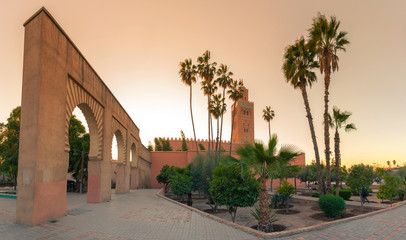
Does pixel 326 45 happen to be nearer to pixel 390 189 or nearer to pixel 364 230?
pixel 390 189

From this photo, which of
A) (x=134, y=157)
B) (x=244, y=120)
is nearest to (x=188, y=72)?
(x=134, y=157)

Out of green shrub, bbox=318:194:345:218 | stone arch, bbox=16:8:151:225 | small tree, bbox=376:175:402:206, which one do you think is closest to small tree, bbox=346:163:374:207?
small tree, bbox=376:175:402:206

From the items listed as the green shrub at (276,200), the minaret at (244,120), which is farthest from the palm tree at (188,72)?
the minaret at (244,120)

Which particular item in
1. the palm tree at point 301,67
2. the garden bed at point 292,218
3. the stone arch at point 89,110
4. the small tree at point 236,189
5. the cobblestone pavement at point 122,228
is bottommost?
the garden bed at point 292,218

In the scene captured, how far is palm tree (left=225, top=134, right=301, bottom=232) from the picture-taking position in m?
7.92

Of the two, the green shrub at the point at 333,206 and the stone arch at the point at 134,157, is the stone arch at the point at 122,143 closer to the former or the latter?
the stone arch at the point at 134,157

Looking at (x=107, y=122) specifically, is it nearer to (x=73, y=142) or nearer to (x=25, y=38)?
(x=25, y=38)

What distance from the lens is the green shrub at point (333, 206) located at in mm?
11055

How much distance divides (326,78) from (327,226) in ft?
40.7

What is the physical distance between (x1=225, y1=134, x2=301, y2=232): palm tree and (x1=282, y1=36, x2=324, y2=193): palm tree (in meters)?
11.9

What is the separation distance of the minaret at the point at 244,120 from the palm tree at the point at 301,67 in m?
48.1

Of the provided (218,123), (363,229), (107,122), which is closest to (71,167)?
(107,122)

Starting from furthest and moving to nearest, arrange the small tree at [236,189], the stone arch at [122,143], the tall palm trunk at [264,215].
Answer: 1. the stone arch at [122,143]
2. the small tree at [236,189]
3. the tall palm trunk at [264,215]

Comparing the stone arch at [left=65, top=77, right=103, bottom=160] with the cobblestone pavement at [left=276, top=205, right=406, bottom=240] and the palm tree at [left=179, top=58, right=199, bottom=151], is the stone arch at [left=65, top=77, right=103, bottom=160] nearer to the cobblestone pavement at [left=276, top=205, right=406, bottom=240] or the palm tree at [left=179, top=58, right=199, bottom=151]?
the cobblestone pavement at [left=276, top=205, right=406, bottom=240]
